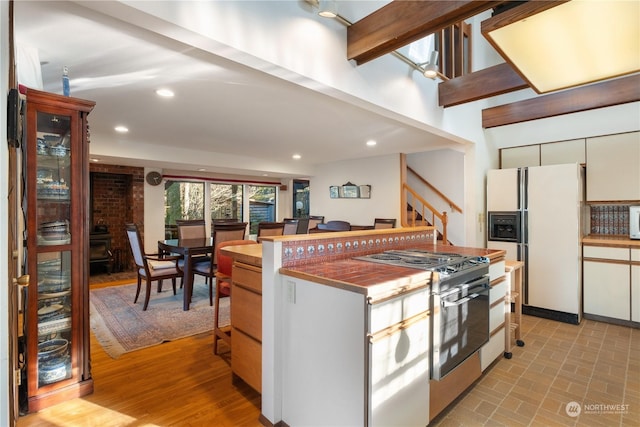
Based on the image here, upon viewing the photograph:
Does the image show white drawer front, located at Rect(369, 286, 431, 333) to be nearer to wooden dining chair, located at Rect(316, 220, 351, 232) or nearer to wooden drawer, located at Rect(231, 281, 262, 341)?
wooden drawer, located at Rect(231, 281, 262, 341)

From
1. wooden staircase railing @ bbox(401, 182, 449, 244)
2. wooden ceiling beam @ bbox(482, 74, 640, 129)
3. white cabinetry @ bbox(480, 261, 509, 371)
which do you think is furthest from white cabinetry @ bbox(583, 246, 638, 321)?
wooden staircase railing @ bbox(401, 182, 449, 244)

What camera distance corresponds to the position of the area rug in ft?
9.64

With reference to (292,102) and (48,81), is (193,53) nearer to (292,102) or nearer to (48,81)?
(292,102)

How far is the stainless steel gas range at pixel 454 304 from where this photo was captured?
1.72 meters

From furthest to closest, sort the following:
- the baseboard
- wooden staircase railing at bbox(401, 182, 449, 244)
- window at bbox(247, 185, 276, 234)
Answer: window at bbox(247, 185, 276, 234)
wooden staircase railing at bbox(401, 182, 449, 244)
the baseboard

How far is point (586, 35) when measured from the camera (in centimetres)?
195

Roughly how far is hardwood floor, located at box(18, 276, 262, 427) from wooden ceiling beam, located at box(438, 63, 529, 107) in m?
3.29

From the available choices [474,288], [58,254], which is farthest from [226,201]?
[474,288]

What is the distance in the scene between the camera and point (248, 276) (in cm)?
202

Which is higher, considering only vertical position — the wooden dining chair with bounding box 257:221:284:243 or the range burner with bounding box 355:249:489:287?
the wooden dining chair with bounding box 257:221:284:243

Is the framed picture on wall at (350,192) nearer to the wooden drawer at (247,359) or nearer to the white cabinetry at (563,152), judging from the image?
the white cabinetry at (563,152)

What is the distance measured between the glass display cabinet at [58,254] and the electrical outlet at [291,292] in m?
1.45

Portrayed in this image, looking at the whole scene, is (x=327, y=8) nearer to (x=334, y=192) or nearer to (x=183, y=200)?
(x=334, y=192)

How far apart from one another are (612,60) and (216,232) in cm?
391
